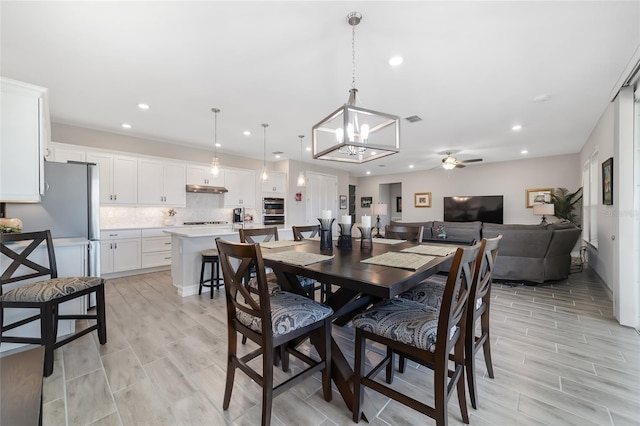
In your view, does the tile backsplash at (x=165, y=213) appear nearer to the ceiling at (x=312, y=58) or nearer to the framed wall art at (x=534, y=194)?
the ceiling at (x=312, y=58)

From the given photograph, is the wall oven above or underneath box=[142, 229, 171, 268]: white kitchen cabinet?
above

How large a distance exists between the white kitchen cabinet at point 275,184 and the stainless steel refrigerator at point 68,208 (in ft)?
12.0

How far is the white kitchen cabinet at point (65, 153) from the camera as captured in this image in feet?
13.1


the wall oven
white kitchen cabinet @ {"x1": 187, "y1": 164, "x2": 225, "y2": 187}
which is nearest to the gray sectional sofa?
the wall oven

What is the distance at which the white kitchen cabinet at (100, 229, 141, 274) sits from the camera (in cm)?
439

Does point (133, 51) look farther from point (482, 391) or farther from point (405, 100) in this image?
point (482, 391)

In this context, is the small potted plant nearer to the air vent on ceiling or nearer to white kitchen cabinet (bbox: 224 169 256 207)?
white kitchen cabinet (bbox: 224 169 256 207)

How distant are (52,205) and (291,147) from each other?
3936 millimetres

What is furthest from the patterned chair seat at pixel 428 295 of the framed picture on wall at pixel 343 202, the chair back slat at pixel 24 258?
the framed picture on wall at pixel 343 202

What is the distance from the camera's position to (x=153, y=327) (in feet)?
8.71

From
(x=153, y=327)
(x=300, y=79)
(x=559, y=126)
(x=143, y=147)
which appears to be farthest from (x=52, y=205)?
(x=559, y=126)

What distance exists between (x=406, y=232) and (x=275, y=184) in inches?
181

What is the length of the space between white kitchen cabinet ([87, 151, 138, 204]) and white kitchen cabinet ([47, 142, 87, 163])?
0.32ft

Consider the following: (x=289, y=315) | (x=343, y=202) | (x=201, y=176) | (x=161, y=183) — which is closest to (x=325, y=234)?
(x=289, y=315)
